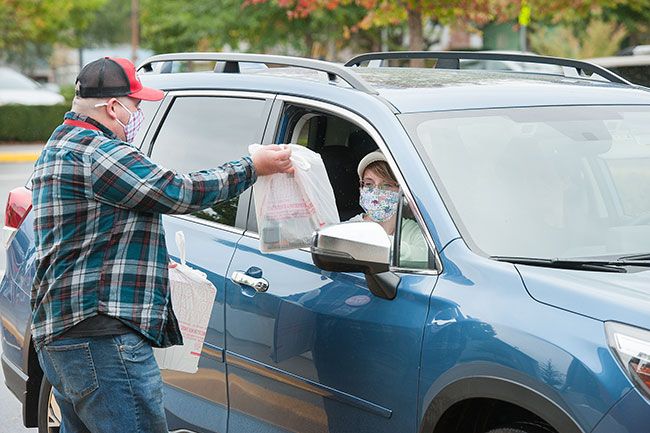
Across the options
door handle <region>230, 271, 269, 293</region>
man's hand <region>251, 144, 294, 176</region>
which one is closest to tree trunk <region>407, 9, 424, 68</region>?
door handle <region>230, 271, 269, 293</region>

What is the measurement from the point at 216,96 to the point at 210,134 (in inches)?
6.3

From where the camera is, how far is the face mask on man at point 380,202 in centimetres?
440

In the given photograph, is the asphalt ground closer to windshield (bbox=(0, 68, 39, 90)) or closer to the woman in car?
windshield (bbox=(0, 68, 39, 90))

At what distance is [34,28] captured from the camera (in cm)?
3128

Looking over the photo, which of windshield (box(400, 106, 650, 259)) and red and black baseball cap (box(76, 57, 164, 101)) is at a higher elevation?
red and black baseball cap (box(76, 57, 164, 101))

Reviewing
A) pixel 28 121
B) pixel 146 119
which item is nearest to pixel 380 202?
pixel 146 119

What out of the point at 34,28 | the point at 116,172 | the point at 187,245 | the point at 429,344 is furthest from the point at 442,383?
the point at 34,28

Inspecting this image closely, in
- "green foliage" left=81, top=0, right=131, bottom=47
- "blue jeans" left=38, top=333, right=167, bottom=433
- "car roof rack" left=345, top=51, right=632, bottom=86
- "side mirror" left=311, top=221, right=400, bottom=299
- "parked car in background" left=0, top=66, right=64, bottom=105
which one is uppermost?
"car roof rack" left=345, top=51, right=632, bottom=86

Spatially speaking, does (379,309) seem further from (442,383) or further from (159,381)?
(159,381)

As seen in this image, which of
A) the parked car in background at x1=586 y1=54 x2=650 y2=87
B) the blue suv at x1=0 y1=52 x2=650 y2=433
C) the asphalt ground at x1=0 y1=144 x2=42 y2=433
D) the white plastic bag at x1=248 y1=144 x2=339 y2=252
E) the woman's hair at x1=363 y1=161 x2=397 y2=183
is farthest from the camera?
the parked car in background at x1=586 y1=54 x2=650 y2=87

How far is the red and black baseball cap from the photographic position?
12.6 feet

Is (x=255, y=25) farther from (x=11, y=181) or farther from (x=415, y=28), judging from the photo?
(x=11, y=181)

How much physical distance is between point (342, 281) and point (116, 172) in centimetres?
84

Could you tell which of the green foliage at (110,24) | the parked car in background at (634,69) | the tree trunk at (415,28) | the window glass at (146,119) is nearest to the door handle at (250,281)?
the window glass at (146,119)
